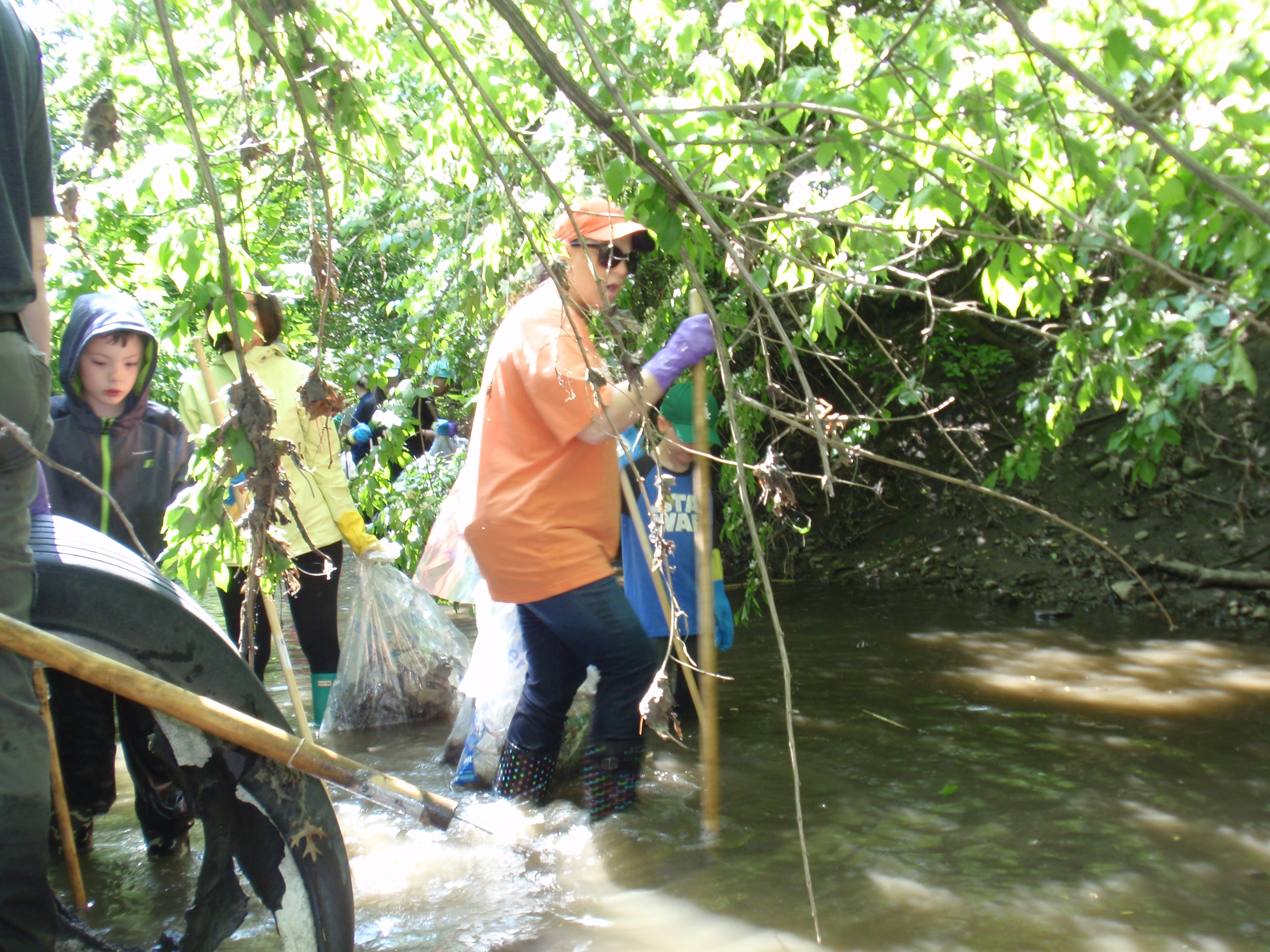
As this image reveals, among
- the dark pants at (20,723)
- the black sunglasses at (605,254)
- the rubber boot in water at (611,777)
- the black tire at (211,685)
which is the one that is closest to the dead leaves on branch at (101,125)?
the dark pants at (20,723)

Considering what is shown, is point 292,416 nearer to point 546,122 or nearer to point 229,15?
point 546,122

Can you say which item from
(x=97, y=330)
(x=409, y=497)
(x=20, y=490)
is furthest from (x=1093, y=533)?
(x=20, y=490)

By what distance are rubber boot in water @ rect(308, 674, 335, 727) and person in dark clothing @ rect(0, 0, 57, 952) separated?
2378 mm

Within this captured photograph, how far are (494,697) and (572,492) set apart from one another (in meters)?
0.91

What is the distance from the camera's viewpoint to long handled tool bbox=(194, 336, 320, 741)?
1897mm

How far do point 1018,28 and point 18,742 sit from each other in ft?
5.71

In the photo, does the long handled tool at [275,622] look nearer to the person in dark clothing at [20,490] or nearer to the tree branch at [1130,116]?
the person in dark clothing at [20,490]

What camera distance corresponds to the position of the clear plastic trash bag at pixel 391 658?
4.16m

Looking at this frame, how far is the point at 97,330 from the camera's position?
2850 millimetres

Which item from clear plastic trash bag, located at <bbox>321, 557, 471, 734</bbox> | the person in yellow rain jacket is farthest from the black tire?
clear plastic trash bag, located at <bbox>321, 557, 471, 734</bbox>

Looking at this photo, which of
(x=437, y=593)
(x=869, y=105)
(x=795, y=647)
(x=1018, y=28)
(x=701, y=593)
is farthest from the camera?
(x=795, y=647)

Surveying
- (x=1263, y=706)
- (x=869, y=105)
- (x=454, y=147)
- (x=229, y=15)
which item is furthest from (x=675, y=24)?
(x=1263, y=706)

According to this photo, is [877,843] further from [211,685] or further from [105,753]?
[105,753]

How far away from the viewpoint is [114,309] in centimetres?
291
